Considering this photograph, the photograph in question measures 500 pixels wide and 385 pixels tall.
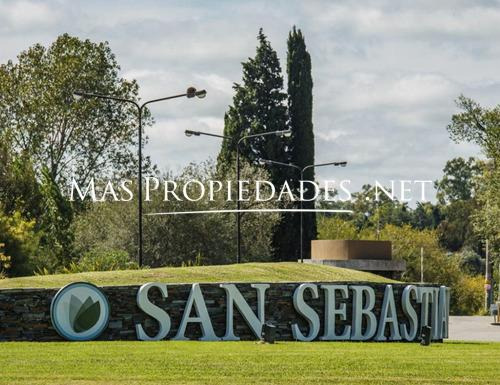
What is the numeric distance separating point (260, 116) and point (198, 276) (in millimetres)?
48590

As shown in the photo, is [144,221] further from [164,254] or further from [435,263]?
[435,263]

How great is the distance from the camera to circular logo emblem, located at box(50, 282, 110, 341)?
2777 cm

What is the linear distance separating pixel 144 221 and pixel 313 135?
17.3 m

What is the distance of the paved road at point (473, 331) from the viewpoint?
45.8 metres

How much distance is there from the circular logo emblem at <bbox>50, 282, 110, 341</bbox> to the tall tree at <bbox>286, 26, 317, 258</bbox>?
50083mm

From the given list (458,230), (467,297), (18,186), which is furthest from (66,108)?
(458,230)

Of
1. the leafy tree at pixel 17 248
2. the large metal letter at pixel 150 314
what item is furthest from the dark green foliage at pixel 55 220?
the large metal letter at pixel 150 314

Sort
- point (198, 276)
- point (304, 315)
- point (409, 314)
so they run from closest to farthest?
1. point (304, 315)
2. point (198, 276)
3. point (409, 314)

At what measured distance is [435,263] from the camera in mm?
95188

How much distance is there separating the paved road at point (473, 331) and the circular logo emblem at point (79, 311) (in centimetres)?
1890

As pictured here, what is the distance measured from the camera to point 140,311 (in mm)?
29266

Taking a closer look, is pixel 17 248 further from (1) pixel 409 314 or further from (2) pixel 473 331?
(1) pixel 409 314

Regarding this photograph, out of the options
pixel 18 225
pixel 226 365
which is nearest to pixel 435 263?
pixel 18 225

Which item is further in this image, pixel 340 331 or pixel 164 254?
pixel 164 254
